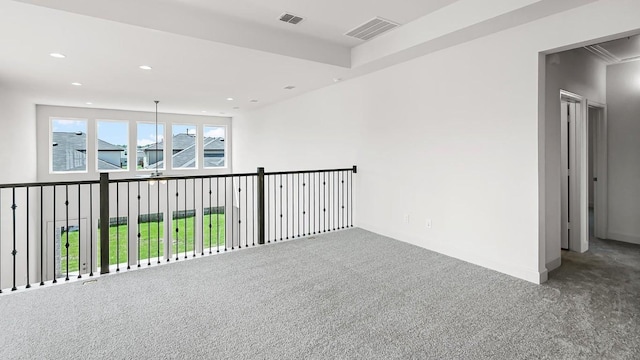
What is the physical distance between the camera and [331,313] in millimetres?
2627

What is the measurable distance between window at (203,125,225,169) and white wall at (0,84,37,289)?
4199mm

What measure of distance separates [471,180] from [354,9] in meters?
2.37

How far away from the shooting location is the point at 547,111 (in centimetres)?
351

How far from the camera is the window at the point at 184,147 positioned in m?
9.91

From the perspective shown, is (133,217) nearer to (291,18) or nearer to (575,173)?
(291,18)

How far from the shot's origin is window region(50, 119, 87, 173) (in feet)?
27.3

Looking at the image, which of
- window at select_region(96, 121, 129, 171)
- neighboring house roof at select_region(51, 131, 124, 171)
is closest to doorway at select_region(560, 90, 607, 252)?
window at select_region(96, 121, 129, 171)

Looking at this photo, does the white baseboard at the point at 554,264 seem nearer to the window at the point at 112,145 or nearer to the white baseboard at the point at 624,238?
the white baseboard at the point at 624,238

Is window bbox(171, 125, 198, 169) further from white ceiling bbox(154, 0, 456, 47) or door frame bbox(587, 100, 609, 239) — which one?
door frame bbox(587, 100, 609, 239)

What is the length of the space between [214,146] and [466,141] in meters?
8.58

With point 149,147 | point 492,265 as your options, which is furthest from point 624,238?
point 149,147

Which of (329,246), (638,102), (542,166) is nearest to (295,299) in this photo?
(329,246)

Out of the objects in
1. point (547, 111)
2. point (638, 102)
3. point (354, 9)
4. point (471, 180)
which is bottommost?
point (471, 180)

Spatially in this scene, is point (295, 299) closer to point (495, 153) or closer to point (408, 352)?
point (408, 352)
